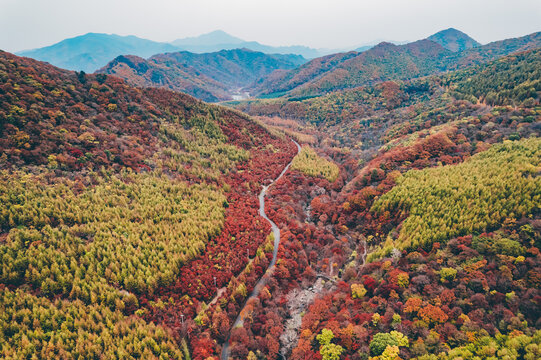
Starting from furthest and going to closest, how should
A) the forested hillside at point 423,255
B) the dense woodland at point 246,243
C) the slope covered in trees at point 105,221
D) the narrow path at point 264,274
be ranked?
1. the narrow path at point 264,274
2. the slope covered in trees at point 105,221
3. the dense woodland at point 246,243
4. the forested hillside at point 423,255

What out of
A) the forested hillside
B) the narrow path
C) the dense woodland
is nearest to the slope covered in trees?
the dense woodland

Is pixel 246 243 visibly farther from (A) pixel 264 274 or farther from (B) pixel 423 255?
(B) pixel 423 255

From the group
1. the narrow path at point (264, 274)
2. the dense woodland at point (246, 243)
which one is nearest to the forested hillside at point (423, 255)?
the dense woodland at point (246, 243)

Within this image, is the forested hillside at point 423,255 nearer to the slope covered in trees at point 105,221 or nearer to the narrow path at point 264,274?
the narrow path at point 264,274

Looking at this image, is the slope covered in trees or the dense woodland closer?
the dense woodland

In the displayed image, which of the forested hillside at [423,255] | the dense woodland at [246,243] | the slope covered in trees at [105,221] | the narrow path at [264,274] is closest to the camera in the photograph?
the forested hillside at [423,255]

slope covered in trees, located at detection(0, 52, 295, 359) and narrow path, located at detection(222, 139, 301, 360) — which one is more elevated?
slope covered in trees, located at detection(0, 52, 295, 359)

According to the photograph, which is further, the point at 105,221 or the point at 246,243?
the point at 246,243

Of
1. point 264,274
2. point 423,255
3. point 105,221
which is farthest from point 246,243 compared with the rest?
point 423,255

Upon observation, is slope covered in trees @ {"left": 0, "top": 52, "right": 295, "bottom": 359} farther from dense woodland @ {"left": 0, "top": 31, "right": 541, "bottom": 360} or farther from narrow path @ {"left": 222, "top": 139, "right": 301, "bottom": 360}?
narrow path @ {"left": 222, "top": 139, "right": 301, "bottom": 360}
